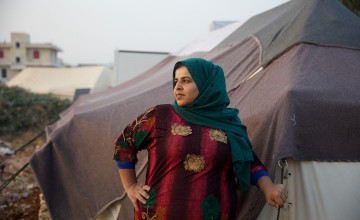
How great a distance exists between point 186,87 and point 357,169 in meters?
1.18

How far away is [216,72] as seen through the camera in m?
1.90

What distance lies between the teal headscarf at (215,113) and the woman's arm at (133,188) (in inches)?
16.7

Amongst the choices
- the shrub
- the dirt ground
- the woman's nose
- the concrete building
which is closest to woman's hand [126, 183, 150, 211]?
the woman's nose

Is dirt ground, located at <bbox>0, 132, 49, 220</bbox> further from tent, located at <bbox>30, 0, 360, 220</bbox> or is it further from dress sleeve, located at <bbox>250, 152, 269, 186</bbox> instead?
A: dress sleeve, located at <bbox>250, 152, 269, 186</bbox>

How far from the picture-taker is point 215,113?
5.97ft

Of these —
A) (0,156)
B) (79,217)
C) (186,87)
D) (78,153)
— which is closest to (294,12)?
(186,87)

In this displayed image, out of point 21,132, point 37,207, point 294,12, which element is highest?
point 294,12

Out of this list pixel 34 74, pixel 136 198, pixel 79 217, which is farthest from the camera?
pixel 34 74

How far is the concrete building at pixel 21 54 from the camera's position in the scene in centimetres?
3631

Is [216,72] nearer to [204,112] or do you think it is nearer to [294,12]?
[204,112]

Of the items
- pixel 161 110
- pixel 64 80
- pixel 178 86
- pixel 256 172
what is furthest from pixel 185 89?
pixel 64 80

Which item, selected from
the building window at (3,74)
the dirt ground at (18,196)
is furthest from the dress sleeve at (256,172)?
the building window at (3,74)

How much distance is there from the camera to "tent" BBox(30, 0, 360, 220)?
82.0 inches

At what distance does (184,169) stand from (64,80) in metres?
17.5
